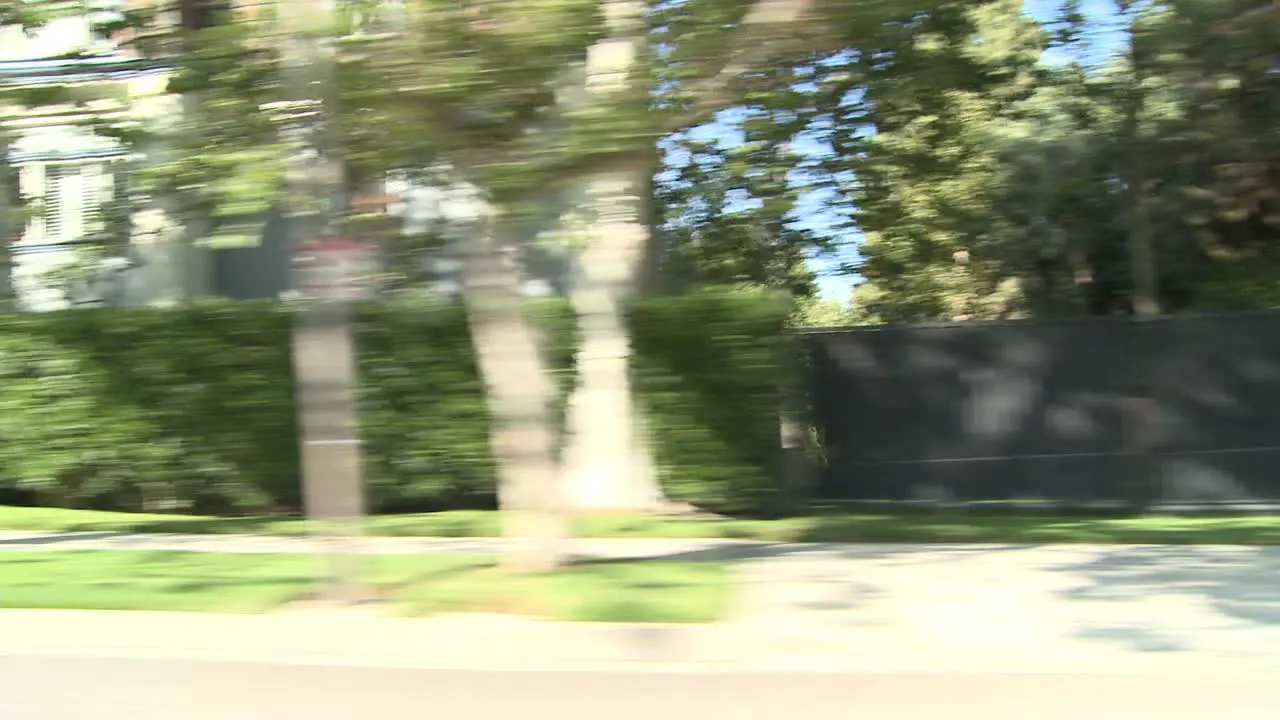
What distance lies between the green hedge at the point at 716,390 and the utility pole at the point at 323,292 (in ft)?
14.5

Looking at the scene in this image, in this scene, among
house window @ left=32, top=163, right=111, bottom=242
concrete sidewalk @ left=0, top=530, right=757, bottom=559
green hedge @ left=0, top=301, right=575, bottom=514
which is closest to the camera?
concrete sidewalk @ left=0, top=530, right=757, bottom=559

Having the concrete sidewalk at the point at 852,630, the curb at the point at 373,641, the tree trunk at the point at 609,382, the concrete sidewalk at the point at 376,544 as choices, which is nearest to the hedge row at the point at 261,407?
the tree trunk at the point at 609,382

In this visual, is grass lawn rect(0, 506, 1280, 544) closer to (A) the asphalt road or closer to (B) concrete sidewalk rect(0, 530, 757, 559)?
(B) concrete sidewalk rect(0, 530, 757, 559)

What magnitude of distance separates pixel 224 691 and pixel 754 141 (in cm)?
736

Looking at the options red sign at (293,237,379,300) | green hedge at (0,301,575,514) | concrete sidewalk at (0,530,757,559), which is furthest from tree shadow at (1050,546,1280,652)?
green hedge at (0,301,575,514)

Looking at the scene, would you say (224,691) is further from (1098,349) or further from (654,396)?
(1098,349)

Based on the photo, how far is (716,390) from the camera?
34.7ft

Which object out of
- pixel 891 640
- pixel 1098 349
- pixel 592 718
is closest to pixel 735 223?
pixel 1098 349

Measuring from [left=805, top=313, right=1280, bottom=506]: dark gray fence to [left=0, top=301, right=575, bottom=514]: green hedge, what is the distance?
3465mm

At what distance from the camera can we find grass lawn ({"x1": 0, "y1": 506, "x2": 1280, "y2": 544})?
9484 mm

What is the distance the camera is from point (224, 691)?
526 centimetres

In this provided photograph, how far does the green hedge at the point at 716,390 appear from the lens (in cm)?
1045

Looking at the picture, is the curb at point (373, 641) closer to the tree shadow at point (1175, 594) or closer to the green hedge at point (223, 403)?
the tree shadow at point (1175, 594)

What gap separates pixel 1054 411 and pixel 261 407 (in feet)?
28.4
